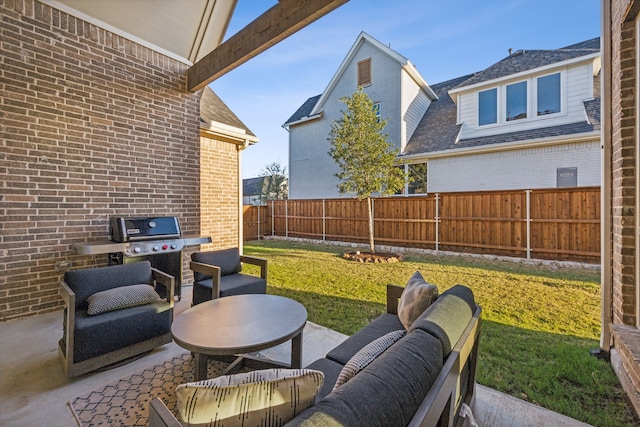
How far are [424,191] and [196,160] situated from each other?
Result: 7.79 m

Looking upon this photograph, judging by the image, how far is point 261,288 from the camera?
3.78m

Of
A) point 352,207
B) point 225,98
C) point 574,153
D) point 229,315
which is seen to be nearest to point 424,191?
point 352,207

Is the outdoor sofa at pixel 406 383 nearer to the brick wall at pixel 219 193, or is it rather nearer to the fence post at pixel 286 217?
Result: the brick wall at pixel 219 193

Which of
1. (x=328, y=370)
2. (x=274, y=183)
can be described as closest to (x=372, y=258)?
(x=328, y=370)

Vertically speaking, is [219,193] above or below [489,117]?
below

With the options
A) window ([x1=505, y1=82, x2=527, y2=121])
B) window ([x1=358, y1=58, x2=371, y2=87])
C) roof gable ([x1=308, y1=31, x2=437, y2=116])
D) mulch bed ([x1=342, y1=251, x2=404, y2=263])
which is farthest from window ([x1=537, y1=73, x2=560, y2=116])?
mulch bed ([x1=342, y1=251, x2=404, y2=263])

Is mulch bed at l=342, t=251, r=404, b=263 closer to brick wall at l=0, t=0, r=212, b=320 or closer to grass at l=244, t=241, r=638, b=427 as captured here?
grass at l=244, t=241, r=638, b=427

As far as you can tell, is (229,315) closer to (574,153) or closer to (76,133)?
(76,133)

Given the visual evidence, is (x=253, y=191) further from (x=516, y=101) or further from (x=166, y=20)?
(x=166, y=20)

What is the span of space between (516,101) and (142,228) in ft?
34.4

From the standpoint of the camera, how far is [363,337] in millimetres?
2211

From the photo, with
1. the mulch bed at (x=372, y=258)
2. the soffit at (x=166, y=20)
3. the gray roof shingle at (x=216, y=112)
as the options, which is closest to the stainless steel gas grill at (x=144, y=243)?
the gray roof shingle at (x=216, y=112)

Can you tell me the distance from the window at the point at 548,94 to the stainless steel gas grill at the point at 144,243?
9908 millimetres

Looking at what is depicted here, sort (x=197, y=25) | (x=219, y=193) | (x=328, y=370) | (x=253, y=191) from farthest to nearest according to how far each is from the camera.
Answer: (x=253, y=191), (x=219, y=193), (x=197, y=25), (x=328, y=370)
